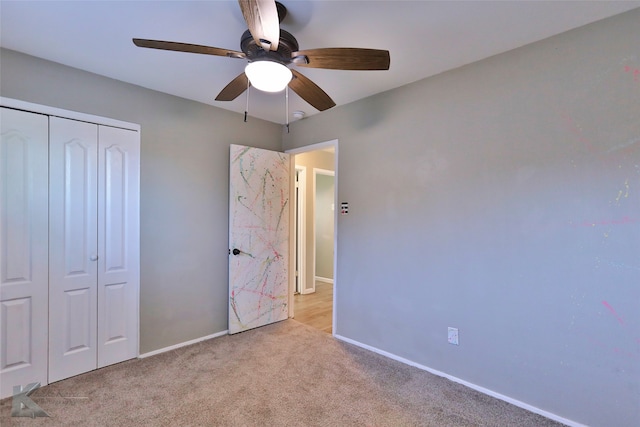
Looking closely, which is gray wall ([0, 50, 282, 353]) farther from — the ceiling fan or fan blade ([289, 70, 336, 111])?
fan blade ([289, 70, 336, 111])

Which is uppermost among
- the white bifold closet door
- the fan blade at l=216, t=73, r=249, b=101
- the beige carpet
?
the fan blade at l=216, t=73, r=249, b=101

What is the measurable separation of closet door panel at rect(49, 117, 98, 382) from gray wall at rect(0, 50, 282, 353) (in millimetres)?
312

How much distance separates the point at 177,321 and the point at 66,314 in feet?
2.85

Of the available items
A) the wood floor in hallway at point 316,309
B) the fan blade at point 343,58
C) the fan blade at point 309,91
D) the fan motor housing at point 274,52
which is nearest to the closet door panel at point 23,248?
the fan motor housing at point 274,52

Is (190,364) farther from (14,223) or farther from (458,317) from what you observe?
(458,317)

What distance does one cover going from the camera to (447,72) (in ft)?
7.89

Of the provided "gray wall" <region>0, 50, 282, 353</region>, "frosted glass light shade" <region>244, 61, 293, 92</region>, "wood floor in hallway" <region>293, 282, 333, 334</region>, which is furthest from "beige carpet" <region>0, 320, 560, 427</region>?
"frosted glass light shade" <region>244, 61, 293, 92</region>

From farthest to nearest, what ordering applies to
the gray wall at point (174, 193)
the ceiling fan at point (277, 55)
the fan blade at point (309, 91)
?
1. the gray wall at point (174, 193)
2. the fan blade at point (309, 91)
3. the ceiling fan at point (277, 55)

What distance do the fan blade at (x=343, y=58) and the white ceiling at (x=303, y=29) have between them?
330mm

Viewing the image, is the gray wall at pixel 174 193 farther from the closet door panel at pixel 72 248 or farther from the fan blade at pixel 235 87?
the fan blade at pixel 235 87

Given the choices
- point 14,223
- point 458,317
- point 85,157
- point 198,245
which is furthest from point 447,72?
point 14,223

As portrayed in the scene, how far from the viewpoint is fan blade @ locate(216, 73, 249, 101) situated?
1899 millimetres

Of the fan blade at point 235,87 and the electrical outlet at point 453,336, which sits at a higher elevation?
the fan blade at point 235,87

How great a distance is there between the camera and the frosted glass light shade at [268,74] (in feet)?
5.22
